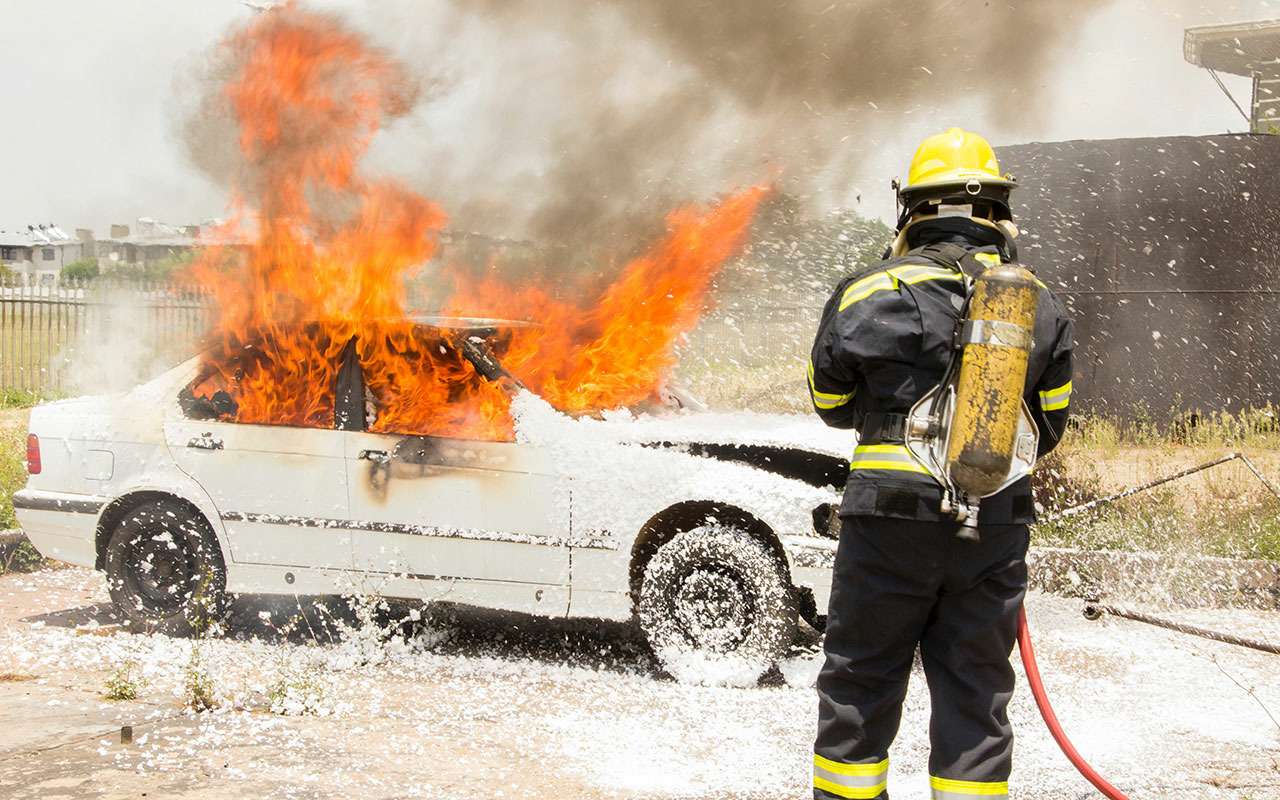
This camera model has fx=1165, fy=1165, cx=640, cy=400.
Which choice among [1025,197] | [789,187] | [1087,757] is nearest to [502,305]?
[789,187]

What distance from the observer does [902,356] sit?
3.14m

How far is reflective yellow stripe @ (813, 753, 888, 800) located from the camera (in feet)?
10.3

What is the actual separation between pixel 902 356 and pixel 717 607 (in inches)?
97.5

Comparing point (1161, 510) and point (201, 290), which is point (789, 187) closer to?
point (1161, 510)

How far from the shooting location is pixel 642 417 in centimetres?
601

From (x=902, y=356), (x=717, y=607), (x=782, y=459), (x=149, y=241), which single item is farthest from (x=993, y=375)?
(x=149, y=241)

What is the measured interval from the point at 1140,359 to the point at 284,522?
945cm

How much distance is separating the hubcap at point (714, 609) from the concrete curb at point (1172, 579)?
112 inches

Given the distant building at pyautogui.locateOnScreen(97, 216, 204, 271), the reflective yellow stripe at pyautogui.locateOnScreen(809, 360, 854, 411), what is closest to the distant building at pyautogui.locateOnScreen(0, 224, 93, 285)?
the distant building at pyautogui.locateOnScreen(97, 216, 204, 271)

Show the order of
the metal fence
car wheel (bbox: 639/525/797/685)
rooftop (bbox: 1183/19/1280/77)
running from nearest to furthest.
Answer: car wheel (bbox: 639/525/797/685) < rooftop (bbox: 1183/19/1280/77) < the metal fence

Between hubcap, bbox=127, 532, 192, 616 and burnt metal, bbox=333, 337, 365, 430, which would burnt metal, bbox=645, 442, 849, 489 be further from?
hubcap, bbox=127, 532, 192, 616

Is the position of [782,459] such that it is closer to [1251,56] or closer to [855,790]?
[855,790]

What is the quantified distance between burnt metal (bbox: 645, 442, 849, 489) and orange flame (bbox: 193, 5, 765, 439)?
2.21 feet

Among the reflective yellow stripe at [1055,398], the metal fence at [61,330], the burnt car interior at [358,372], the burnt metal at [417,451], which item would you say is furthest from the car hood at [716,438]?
the metal fence at [61,330]
